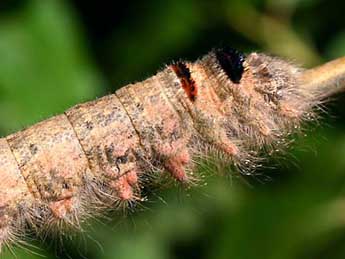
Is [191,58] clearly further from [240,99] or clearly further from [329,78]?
[329,78]

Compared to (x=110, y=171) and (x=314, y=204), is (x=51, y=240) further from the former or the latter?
(x=314, y=204)

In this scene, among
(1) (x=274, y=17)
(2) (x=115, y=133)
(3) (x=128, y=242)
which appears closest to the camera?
(2) (x=115, y=133)

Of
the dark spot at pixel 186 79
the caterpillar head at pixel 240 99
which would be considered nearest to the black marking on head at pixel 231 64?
the caterpillar head at pixel 240 99

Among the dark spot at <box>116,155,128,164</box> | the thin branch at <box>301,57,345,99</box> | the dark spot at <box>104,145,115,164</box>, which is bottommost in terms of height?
the thin branch at <box>301,57,345,99</box>

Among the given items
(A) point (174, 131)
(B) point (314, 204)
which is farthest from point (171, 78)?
(B) point (314, 204)

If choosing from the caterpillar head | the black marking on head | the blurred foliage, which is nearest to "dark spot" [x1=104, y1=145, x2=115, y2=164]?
the caterpillar head

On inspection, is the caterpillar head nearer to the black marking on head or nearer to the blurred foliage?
the black marking on head

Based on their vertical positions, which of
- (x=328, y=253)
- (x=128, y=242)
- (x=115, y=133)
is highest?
(x=115, y=133)
